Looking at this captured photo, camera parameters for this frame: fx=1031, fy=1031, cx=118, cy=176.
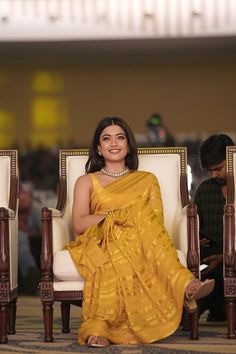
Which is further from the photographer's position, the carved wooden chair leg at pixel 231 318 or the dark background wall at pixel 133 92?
the dark background wall at pixel 133 92

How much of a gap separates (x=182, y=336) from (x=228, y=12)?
248 inches

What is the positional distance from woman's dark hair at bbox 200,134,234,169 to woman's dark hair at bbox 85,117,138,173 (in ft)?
2.09

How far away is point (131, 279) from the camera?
190 inches

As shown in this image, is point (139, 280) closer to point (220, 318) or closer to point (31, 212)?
point (220, 318)

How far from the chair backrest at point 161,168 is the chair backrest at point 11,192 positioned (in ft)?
0.86

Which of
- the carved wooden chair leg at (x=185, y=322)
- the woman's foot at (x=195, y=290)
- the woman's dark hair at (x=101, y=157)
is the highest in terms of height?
the woman's dark hair at (x=101, y=157)

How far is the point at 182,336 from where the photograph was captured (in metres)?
5.09

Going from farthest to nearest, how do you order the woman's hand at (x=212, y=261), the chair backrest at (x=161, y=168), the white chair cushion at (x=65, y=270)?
the woman's hand at (x=212, y=261), the chair backrest at (x=161, y=168), the white chair cushion at (x=65, y=270)

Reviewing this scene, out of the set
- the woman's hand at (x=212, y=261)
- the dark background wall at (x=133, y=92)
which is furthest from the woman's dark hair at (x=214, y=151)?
the dark background wall at (x=133, y=92)

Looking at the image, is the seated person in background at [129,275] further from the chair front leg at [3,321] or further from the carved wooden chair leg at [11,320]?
the carved wooden chair leg at [11,320]

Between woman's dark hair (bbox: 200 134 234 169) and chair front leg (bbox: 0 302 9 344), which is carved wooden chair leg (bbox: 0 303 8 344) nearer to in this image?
chair front leg (bbox: 0 302 9 344)

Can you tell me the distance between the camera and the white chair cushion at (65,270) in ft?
16.0

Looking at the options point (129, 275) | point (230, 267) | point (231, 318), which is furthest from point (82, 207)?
point (231, 318)

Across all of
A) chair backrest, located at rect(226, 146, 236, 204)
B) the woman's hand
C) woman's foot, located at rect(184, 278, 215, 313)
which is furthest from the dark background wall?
woman's foot, located at rect(184, 278, 215, 313)
